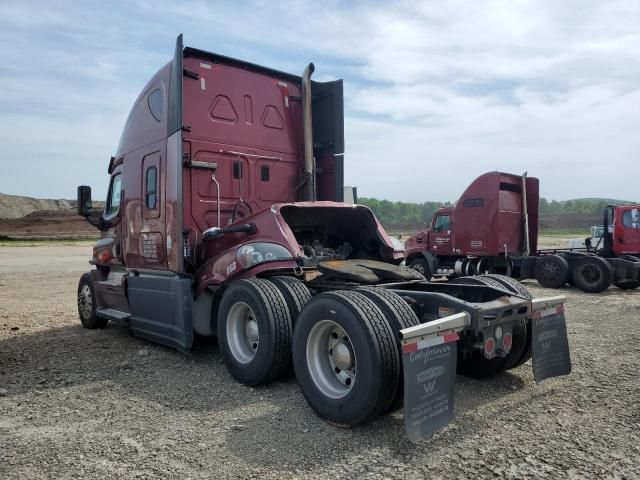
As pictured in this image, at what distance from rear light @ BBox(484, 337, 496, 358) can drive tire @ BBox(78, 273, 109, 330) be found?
585 centimetres

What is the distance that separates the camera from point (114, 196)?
7746mm

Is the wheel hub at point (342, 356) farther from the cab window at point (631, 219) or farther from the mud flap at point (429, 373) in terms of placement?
the cab window at point (631, 219)

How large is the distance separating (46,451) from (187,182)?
345 cm

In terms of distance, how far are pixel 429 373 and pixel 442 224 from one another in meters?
12.8

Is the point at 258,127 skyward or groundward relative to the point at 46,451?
skyward

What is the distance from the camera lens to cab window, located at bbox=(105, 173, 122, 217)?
7.57 m

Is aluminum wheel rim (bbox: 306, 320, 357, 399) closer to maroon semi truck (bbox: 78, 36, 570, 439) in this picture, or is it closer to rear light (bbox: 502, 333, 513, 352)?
maroon semi truck (bbox: 78, 36, 570, 439)

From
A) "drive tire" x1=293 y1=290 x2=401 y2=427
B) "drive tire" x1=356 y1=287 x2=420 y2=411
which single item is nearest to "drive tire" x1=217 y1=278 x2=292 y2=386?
"drive tire" x1=293 y1=290 x2=401 y2=427

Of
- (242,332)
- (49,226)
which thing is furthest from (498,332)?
(49,226)

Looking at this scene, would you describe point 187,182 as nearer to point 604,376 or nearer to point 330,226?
point 330,226

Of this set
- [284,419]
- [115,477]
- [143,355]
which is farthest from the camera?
[143,355]

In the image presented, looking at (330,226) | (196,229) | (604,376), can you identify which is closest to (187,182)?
(196,229)

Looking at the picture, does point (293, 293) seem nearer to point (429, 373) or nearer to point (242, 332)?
point (242, 332)

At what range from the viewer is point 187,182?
6273 mm
